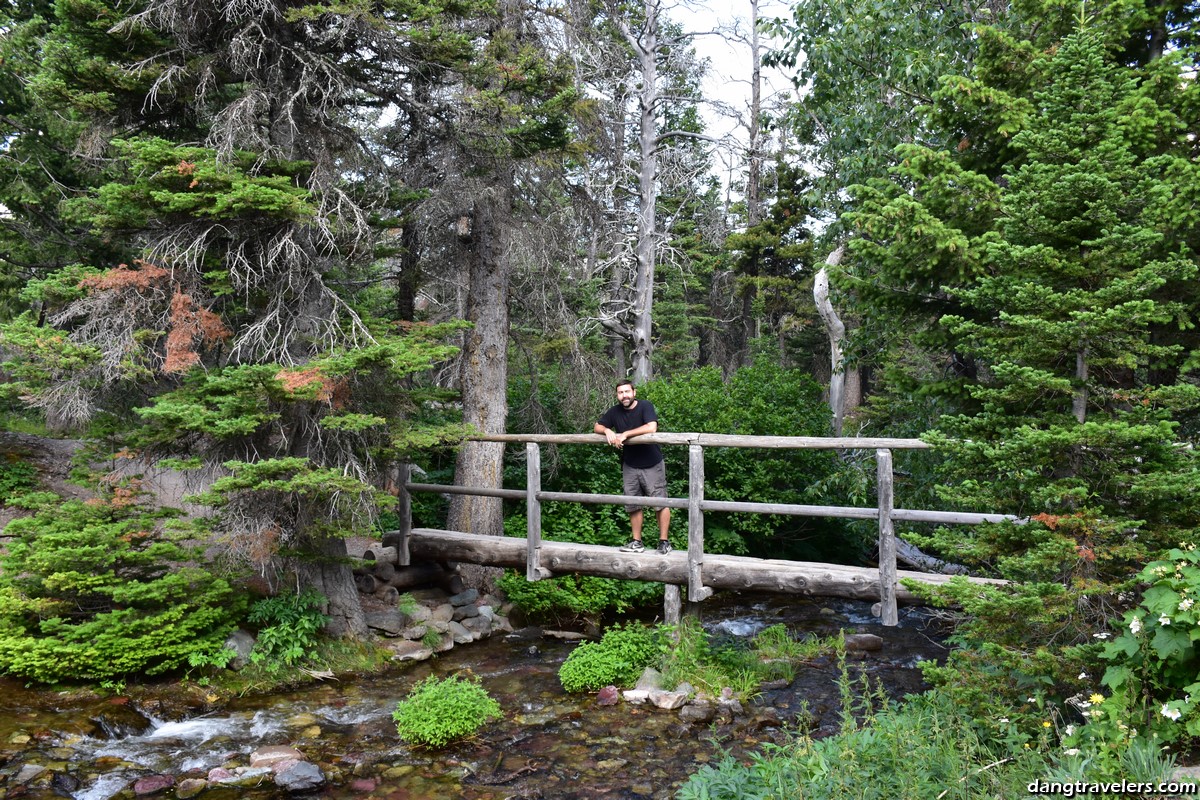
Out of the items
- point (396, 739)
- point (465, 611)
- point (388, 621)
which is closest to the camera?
point (396, 739)

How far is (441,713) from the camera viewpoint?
21.5 ft

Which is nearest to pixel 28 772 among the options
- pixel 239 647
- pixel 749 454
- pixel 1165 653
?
pixel 239 647

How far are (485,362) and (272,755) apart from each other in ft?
19.3

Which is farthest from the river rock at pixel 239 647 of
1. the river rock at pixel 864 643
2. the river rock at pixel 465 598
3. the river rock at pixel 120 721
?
the river rock at pixel 864 643

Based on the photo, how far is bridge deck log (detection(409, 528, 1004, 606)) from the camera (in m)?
7.18

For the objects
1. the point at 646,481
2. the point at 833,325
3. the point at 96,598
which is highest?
the point at 833,325

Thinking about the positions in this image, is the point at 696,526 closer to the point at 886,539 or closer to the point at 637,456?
the point at 637,456

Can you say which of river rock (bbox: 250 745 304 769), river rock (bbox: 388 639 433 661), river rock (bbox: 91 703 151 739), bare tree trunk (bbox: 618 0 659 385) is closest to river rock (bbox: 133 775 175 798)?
river rock (bbox: 250 745 304 769)

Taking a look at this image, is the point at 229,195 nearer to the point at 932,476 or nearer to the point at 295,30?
the point at 295,30

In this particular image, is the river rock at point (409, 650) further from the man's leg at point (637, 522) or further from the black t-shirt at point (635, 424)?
the black t-shirt at point (635, 424)

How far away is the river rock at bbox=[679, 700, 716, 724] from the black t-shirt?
2466 millimetres

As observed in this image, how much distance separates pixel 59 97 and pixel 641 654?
834 cm

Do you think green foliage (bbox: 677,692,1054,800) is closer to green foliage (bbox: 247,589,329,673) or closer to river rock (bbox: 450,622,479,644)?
green foliage (bbox: 247,589,329,673)

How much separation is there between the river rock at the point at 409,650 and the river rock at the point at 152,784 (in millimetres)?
3030
